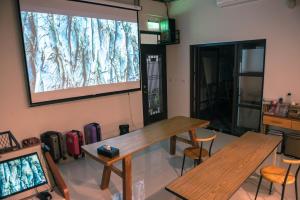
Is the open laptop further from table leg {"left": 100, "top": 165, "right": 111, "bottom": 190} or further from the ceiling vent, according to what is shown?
the ceiling vent

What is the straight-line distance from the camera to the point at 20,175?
169cm

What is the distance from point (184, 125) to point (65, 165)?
222 centimetres

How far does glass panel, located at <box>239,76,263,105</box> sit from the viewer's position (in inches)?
172

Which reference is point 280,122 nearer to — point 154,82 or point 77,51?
point 154,82

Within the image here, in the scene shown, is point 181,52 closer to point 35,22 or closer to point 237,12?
point 237,12

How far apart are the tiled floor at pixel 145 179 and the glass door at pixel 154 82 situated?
1493 mm

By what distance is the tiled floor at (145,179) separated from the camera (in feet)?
9.11

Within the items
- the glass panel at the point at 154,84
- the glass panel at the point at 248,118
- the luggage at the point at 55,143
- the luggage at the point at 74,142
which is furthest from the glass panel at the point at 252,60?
the luggage at the point at 55,143

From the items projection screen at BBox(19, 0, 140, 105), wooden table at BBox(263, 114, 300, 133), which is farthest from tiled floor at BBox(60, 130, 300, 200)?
projection screen at BBox(19, 0, 140, 105)

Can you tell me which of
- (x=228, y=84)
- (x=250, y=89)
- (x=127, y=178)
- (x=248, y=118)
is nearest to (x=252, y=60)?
(x=250, y=89)

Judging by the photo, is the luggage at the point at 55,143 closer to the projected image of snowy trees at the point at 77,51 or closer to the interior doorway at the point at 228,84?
the projected image of snowy trees at the point at 77,51

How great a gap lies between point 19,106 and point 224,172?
3.18 m

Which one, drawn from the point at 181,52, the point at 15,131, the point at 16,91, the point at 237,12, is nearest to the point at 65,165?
the point at 15,131

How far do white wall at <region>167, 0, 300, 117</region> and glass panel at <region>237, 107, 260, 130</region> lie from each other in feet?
1.73
